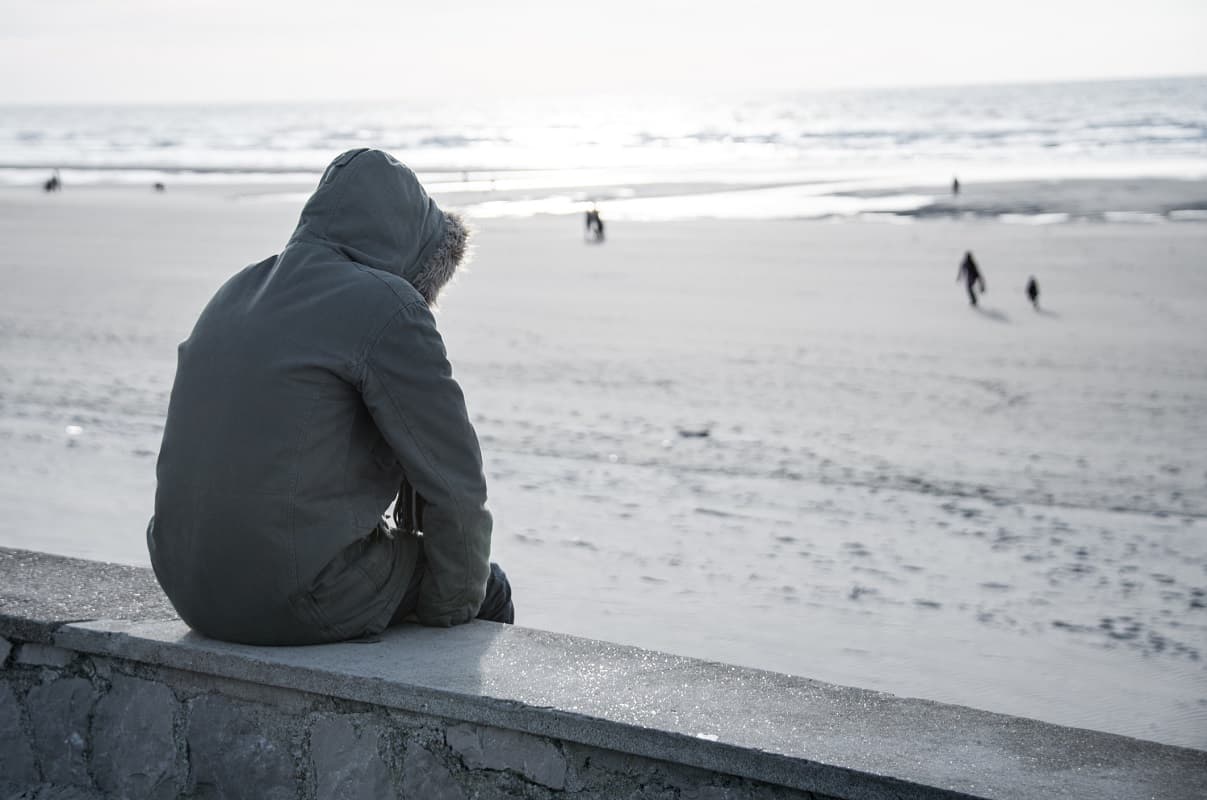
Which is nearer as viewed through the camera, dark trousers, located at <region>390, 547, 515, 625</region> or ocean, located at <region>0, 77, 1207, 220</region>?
dark trousers, located at <region>390, 547, 515, 625</region>

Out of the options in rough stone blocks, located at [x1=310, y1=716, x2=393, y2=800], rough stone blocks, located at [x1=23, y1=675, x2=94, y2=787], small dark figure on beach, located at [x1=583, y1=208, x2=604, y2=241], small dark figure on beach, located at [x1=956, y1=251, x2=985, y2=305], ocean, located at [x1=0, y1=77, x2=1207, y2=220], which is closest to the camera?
rough stone blocks, located at [x1=310, y1=716, x2=393, y2=800]

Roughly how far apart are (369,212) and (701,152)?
69.5 meters

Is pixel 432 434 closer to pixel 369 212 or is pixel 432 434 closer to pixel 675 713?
pixel 369 212

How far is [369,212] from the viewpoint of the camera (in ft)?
8.93

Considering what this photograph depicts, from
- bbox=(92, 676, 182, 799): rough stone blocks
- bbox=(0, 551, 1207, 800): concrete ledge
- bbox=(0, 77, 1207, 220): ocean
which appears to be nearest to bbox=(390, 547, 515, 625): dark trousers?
bbox=(0, 551, 1207, 800): concrete ledge

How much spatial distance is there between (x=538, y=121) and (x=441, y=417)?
132m

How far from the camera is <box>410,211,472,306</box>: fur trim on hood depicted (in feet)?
9.41

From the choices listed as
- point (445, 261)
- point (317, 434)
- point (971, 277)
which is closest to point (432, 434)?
point (317, 434)

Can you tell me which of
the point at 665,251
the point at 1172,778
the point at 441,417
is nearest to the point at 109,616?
the point at 441,417

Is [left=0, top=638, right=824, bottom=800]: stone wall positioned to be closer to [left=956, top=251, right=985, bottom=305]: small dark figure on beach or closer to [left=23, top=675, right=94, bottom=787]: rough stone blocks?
[left=23, top=675, right=94, bottom=787]: rough stone blocks

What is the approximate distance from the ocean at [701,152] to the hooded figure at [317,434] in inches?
1095

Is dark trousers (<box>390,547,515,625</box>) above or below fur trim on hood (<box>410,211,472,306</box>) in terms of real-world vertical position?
below

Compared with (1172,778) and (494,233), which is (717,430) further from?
(494,233)

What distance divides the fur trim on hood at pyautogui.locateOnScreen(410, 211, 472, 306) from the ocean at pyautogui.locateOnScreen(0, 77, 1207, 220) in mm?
27533
